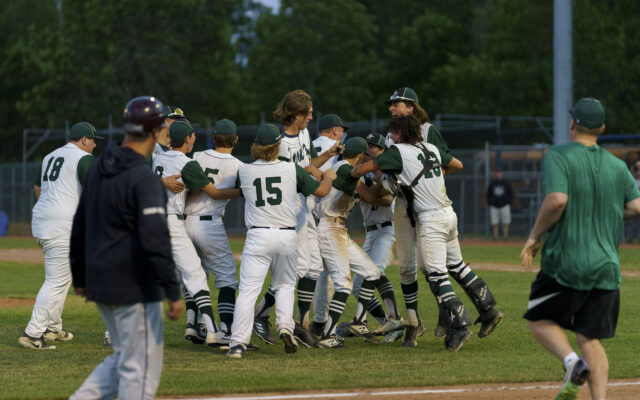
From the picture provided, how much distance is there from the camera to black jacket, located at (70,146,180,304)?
221 inches

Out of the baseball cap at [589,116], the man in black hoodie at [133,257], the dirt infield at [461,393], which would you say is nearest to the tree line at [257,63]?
the dirt infield at [461,393]

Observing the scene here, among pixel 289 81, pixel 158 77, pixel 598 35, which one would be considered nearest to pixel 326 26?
pixel 289 81

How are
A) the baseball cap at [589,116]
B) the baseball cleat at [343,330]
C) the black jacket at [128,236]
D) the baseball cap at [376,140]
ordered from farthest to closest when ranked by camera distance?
1. the baseball cleat at [343,330]
2. the baseball cap at [376,140]
3. the baseball cap at [589,116]
4. the black jacket at [128,236]

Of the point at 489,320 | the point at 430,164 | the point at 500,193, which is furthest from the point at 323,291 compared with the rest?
the point at 500,193

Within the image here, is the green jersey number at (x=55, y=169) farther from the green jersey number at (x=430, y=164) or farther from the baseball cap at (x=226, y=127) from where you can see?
the green jersey number at (x=430, y=164)

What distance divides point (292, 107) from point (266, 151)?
0.81m

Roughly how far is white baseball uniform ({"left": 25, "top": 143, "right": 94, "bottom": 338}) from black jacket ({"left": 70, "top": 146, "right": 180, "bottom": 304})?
15.3 ft

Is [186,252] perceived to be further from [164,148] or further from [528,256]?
[528,256]

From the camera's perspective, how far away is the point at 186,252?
9930mm

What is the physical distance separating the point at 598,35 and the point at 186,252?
119 feet

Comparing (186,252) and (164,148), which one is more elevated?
(164,148)

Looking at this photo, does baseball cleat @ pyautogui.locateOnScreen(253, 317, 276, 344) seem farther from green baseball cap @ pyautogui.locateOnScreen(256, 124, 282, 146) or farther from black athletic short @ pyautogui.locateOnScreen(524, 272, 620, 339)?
black athletic short @ pyautogui.locateOnScreen(524, 272, 620, 339)

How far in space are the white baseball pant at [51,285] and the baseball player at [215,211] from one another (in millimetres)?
1339

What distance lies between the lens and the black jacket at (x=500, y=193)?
29281mm
